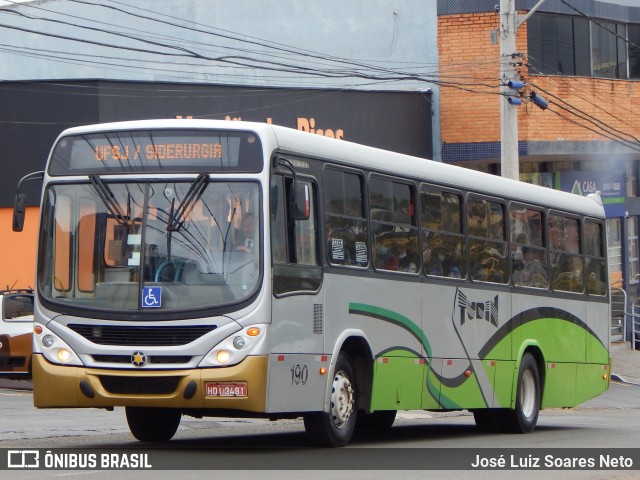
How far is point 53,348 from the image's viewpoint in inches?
462

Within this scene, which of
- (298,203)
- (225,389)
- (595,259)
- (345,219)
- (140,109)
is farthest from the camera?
(140,109)

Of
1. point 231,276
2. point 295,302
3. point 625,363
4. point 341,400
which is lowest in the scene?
point 625,363

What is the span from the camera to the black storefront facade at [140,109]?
2669cm

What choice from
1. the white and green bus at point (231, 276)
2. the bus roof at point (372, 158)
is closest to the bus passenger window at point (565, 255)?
the bus roof at point (372, 158)

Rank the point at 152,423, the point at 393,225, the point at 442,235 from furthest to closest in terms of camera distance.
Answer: the point at 442,235 → the point at 393,225 → the point at 152,423

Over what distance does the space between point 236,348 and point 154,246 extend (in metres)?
1.19

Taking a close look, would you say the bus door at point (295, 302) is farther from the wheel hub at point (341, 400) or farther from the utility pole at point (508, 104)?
the utility pole at point (508, 104)

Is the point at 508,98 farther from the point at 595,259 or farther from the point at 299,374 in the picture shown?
the point at 299,374

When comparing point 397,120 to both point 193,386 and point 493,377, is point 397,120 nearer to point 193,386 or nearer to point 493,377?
point 493,377

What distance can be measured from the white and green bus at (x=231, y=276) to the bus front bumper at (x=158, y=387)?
12 mm

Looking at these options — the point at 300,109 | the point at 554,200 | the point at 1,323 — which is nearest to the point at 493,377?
the point at 554,200

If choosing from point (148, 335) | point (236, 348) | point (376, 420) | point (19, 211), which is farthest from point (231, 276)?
point (376, 420)

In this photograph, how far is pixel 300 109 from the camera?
98.1 ft

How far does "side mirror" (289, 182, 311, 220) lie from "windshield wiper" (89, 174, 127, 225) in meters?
1.52
